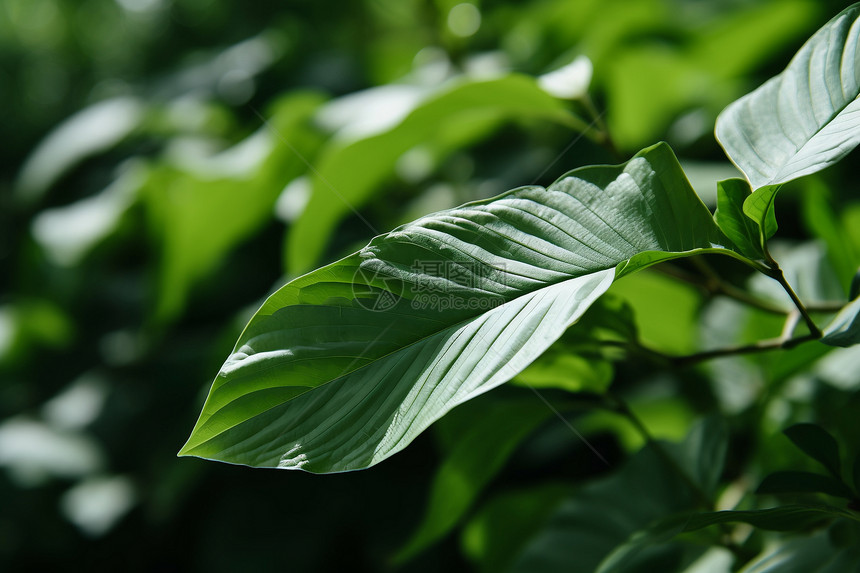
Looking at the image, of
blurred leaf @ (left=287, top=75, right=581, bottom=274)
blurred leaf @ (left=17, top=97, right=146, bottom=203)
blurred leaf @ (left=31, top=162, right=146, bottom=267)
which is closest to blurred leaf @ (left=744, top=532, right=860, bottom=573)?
blurred leaf @ (left=287, top=75, right=581, bottom=274)

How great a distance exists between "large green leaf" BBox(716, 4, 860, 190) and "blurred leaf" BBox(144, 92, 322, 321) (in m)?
0.48

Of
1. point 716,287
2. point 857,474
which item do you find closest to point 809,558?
point 857,474

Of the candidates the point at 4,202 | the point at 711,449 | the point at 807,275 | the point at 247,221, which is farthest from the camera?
the point at 4,202

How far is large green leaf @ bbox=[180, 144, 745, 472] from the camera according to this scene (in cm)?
27

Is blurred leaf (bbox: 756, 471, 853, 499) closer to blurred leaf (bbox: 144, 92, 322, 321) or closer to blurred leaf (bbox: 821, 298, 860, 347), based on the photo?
blurred leaf (bbox: 821, 298, 860, 347)

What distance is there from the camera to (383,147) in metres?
0.55

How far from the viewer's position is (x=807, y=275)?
1.76 feet

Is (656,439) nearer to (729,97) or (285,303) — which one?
(285,303)

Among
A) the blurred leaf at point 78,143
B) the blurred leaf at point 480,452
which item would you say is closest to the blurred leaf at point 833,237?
the blurred leaf at point 480,452

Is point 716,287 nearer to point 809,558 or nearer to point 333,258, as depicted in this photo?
point 809,558

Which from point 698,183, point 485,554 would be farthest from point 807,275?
point 485,554

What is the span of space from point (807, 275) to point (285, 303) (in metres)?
0.47

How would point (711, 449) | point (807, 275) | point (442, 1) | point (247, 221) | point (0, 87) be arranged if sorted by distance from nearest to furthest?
point (711, 449), point (807, 275), point (247, 221), point (442, 1), point (0, 87)

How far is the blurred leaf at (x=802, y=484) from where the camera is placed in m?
0.33
